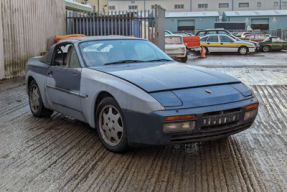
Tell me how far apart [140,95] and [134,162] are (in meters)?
0.78

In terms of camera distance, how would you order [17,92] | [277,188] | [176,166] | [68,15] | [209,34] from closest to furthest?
[277,188]
[176,166]
[17,92]
[68,15]
[209,34]

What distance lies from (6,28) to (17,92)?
3408 millimetres

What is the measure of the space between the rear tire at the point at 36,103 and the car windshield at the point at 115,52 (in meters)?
1.40

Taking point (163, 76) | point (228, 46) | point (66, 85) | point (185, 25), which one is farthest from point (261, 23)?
point (163, 76)

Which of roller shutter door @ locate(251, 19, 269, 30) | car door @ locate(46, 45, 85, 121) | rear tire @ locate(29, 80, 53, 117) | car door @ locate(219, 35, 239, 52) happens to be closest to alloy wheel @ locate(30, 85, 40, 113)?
rear tire @ locate(29, 80, 53, 117)

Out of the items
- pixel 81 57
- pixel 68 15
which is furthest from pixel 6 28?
pixel 81 57

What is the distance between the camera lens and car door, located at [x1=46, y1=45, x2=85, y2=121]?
4945 millimetres

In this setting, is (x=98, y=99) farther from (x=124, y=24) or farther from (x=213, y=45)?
(x=213, y=45)

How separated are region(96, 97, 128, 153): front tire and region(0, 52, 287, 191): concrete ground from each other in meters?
0.13

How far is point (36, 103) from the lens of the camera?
6.25 meters

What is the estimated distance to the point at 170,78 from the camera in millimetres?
4281

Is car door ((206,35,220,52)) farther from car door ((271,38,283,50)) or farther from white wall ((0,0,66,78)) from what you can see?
white wall ((0,0,66,78))

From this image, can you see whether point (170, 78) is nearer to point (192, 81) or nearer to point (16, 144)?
point (192, 81)

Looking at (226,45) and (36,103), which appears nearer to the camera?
(36,103)
